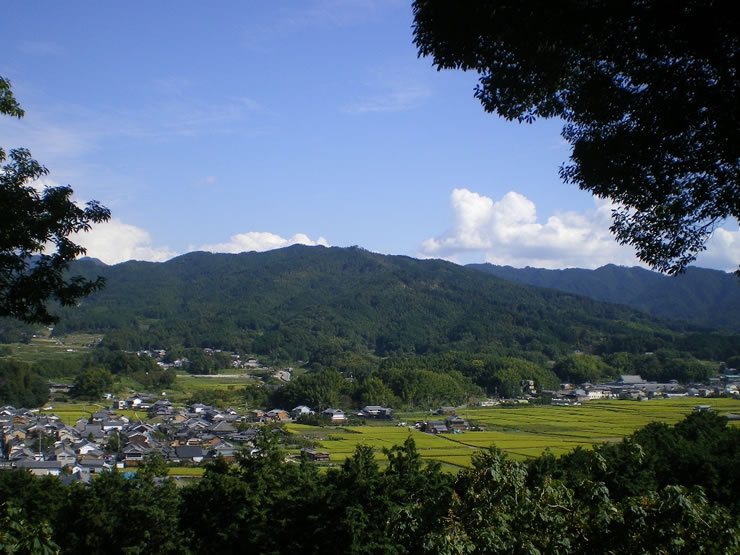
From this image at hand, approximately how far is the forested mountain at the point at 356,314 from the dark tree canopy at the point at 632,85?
72.3 meters

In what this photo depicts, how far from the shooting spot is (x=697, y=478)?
13.0m

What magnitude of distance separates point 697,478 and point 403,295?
3894 inches

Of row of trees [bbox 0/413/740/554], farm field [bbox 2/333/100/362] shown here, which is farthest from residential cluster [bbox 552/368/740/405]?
farm field [bbox 2/333/100/362]

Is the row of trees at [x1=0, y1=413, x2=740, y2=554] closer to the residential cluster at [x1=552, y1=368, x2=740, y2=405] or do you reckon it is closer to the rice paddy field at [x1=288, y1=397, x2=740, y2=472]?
the rice paddy field at [x1=288, y1=397, x2=740, y2=472]

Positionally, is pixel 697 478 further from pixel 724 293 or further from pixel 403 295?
pixel 724 293

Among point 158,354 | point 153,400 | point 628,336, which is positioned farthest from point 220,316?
point 628,336

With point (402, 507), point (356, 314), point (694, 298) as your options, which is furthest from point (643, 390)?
point (694, 298)

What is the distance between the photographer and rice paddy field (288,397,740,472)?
23953 millimetres

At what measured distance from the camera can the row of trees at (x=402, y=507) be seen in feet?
13.3

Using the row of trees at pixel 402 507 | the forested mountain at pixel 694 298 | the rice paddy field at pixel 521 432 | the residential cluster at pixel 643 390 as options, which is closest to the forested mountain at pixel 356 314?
the residential cluster at pixel 643 390

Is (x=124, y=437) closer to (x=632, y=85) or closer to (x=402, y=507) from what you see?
(x=402, y=507)

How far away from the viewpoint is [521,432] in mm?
29781

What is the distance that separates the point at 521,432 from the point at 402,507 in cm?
2436

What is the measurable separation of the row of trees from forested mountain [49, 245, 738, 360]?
63436 millimetres
